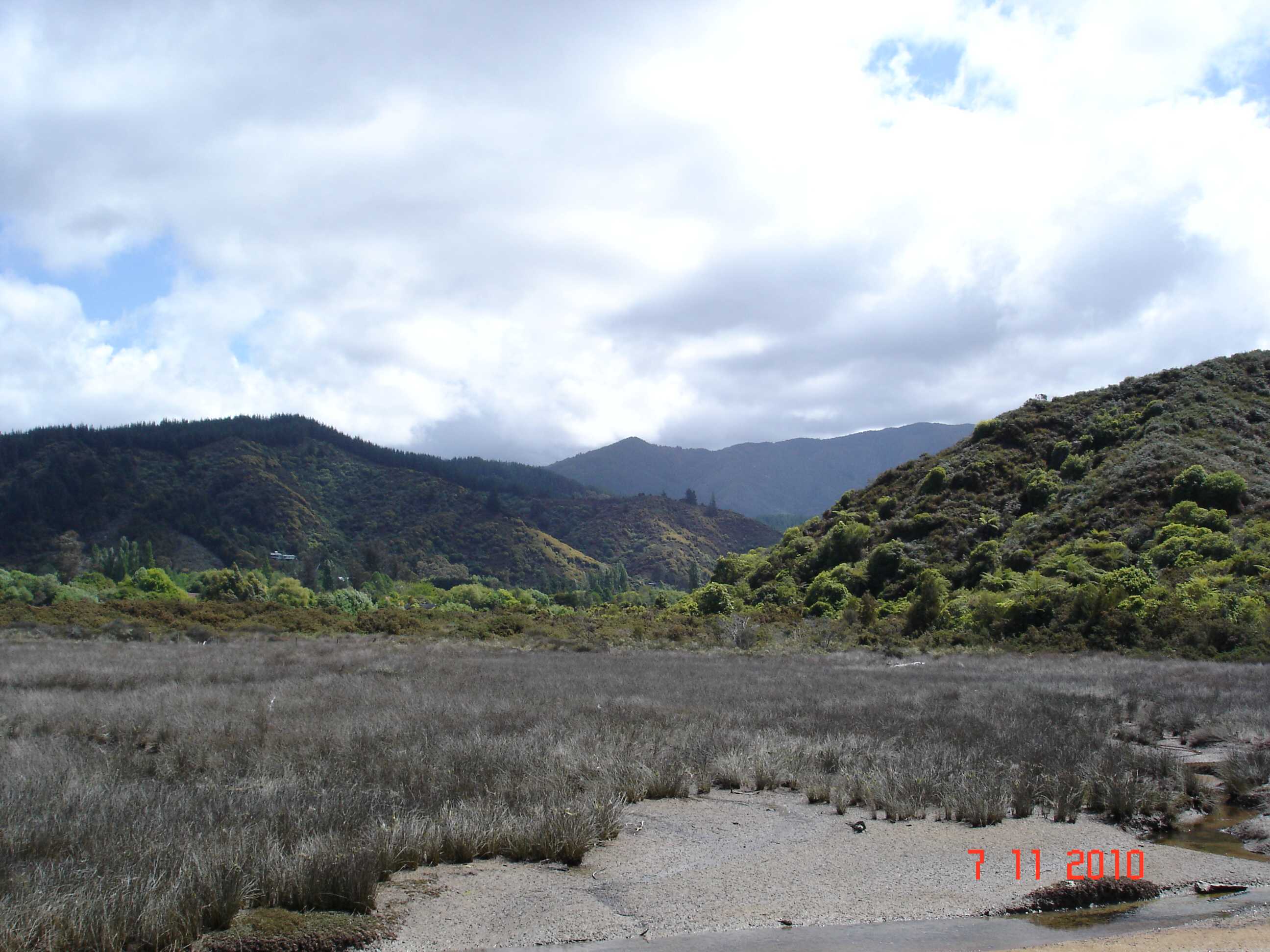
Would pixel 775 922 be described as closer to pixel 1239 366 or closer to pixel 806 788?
pixel 806 788

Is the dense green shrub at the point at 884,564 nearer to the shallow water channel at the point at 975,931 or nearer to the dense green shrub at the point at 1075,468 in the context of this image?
the dense green shrub at the point at 1075,468

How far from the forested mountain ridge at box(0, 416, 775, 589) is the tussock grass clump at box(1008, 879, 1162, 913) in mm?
137455

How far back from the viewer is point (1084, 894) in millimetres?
6355

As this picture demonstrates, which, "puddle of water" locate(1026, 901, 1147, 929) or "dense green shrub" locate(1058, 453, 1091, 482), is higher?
"dense green shrub" locate(1058, 453, 1091, 482)

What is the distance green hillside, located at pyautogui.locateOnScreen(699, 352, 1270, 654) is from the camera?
3612cm

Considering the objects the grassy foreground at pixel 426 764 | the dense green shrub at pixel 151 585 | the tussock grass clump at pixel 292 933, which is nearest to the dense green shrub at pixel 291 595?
the dense green shrub at pixel 151 585

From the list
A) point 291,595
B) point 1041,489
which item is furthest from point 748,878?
point 291,595

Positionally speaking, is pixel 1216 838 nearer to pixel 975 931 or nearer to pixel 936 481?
pixel 975 931

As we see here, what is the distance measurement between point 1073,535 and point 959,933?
5020 cm

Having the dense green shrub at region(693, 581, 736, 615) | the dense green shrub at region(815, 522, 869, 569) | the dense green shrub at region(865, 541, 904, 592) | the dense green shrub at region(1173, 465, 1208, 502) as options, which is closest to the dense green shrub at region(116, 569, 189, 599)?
the dense green shrub at region(693, 581, 736, 615)

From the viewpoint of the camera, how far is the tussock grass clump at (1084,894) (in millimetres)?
6227

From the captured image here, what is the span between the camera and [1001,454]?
213 feet

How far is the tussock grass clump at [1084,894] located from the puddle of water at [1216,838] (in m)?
1.90
